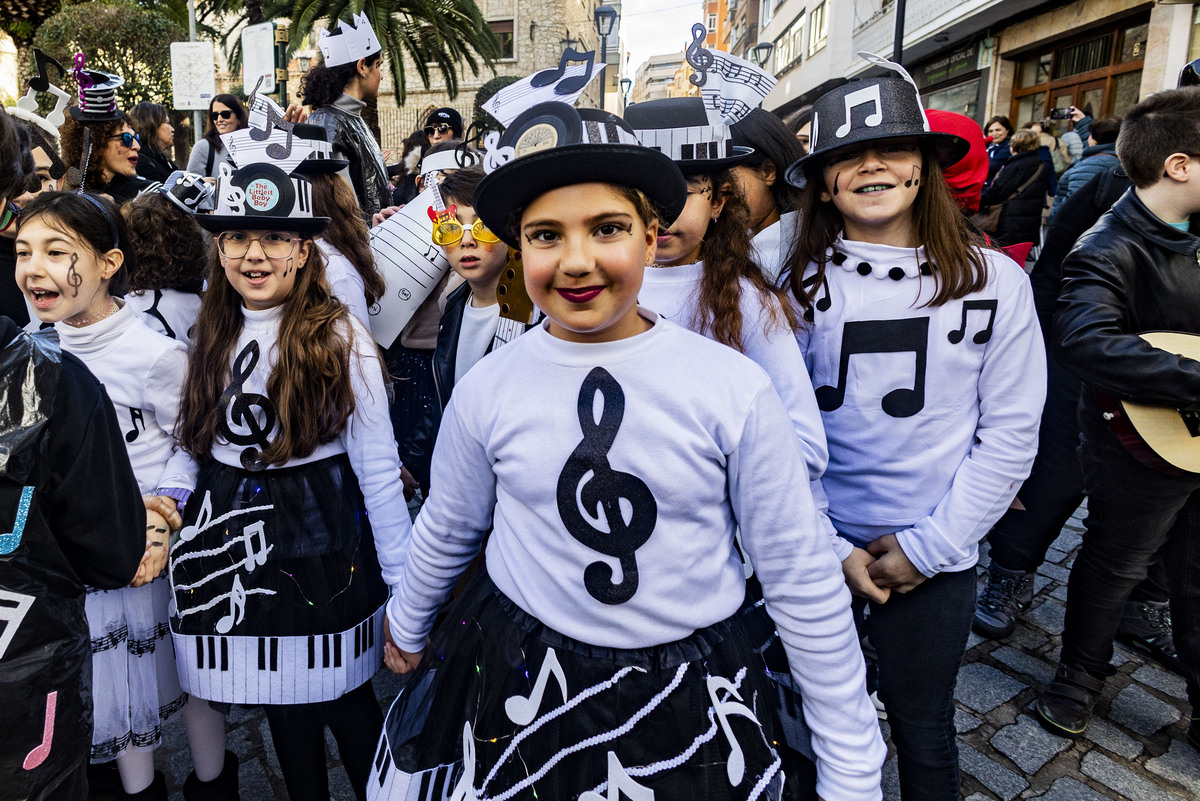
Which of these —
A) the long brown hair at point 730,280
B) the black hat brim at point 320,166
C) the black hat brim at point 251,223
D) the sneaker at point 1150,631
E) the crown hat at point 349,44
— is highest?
the crown hat at point 349,44

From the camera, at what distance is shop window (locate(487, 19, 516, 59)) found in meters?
31.7

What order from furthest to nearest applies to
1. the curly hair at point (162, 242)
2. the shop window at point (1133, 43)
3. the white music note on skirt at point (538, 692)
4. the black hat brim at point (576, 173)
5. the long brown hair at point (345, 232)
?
the shop window at point (1133, 43)
the long brown hair at point (345, 232)
the curly hair at point (162, 242)
the white music note on skirt at point (538, 692)
the black hat brim at point (576, 173)

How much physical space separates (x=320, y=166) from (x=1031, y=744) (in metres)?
3.47

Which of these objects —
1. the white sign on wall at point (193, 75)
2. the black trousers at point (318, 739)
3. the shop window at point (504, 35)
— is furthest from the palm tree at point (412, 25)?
the black trousers at point (318, 739)

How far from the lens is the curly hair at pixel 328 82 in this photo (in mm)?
4461

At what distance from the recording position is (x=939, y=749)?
194 cm

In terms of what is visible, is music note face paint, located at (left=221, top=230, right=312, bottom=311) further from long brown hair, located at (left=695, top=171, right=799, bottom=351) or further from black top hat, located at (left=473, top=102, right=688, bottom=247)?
long brown hair, located at (left=695, top=171, right=799, bottom=351)

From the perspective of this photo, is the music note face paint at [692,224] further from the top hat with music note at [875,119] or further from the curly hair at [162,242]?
the curly hair at [162,242]

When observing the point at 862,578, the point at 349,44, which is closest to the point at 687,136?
the point at 862,578

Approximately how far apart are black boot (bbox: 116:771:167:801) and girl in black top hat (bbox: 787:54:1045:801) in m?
2.09

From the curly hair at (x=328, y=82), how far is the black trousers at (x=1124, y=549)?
13.4ft

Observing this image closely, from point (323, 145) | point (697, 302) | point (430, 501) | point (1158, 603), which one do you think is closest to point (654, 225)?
point (697, 302)

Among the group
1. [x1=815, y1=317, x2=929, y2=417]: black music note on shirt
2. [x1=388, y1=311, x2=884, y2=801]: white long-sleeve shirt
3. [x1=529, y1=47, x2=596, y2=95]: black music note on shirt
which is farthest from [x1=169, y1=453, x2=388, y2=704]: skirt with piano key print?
[x1=815, y1=317, x2=929, y2=417]: black music note on shirt

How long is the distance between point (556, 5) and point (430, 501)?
33.4 metres
